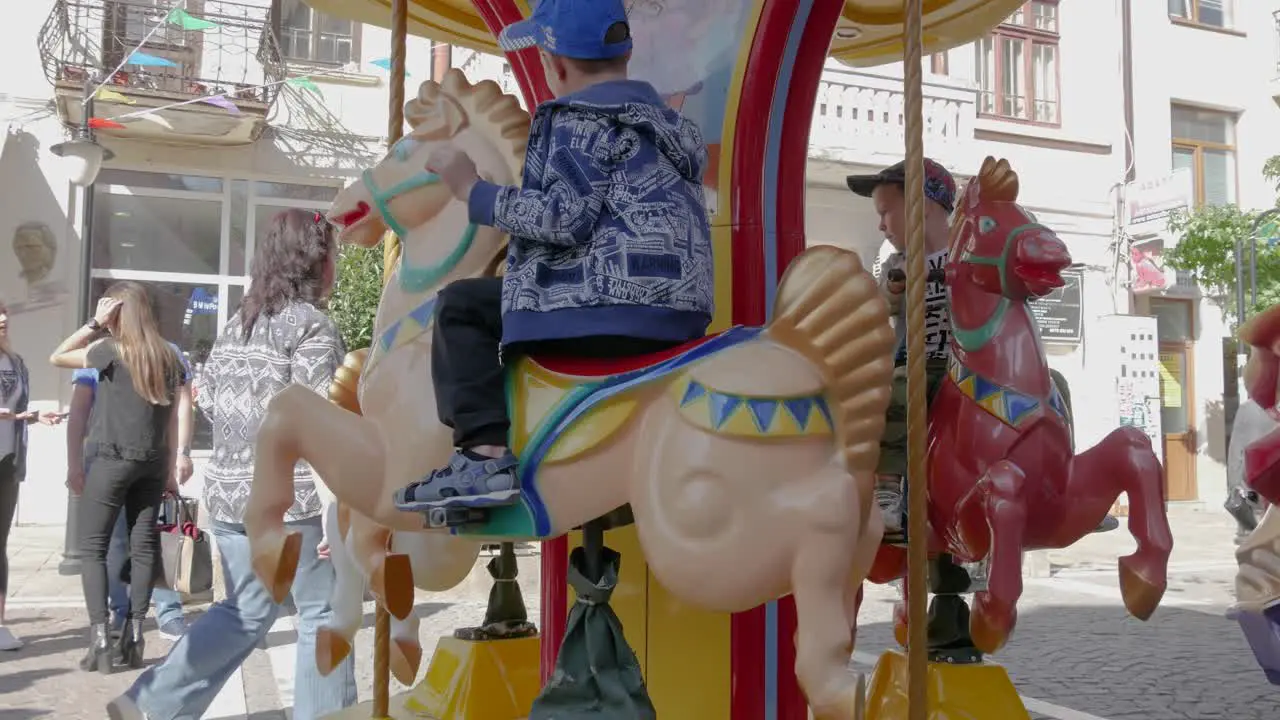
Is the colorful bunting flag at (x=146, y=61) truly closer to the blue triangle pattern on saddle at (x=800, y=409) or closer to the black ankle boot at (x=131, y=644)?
the black ankle boot at (x=131, y=644)

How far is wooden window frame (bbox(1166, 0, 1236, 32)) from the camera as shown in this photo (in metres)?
15.0

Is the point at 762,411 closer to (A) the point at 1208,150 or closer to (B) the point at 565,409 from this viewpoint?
(B) the point at 565,409

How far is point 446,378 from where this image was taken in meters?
1.93

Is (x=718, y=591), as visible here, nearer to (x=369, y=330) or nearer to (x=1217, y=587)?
(x=369, y=330)

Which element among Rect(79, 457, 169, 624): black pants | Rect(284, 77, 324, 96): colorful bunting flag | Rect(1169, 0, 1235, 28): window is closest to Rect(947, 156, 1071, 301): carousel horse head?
Rect(79, 457, 169, 624): black pants

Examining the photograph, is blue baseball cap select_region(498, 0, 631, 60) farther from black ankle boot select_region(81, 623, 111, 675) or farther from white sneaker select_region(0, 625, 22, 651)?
white sneaker select_region(0, 625, 22, 651)

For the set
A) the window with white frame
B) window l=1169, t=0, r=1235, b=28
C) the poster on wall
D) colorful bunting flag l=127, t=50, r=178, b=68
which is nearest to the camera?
colorful bunting flag l=127, t=50, r=178, b=68

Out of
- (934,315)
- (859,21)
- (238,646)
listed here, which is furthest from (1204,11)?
(238,646)

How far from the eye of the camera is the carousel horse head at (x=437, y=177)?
7.40 ft

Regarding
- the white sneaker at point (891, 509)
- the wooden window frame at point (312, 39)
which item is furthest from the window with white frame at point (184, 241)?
the white sneaker at point (891, 509)

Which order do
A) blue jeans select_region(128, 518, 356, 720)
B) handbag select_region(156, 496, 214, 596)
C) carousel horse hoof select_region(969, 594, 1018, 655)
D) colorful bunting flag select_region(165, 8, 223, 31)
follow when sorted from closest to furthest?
1. carousel horse hoof select_region(969, 594, 1018, 655)
2. blue jeans select_region(128, 518, 356, 720)
3. handbag select_region(156, 496, 214, 596)
4. colorful bunting flag select_region(165, 8, 223, 31)

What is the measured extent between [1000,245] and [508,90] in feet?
30.8

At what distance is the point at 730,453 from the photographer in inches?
69.5

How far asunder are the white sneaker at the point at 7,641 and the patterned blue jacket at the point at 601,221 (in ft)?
15.0
